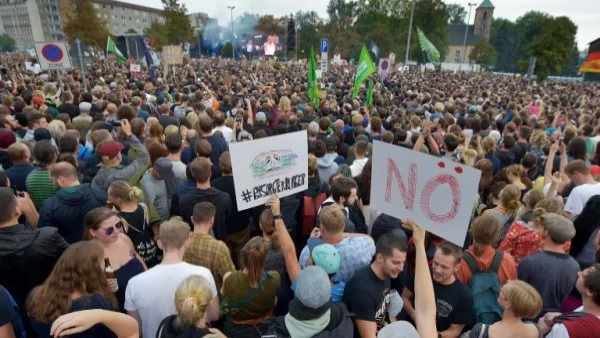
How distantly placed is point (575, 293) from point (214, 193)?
374cm

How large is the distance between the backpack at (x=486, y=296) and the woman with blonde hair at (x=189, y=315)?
7.10 feet

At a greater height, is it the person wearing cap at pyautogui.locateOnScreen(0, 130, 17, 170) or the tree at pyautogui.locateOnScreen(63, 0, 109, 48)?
the tree at pyautogui.locateOnScreen(63, 0, 109, 48)

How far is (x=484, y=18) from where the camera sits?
366 feet

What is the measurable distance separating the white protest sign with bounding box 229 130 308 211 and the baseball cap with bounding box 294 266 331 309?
1.46 meters

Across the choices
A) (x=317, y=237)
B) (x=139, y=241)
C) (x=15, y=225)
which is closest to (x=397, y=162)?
(x=317, y=237)

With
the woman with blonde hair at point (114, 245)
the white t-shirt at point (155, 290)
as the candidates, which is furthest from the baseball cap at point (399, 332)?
the woman with blonde hair at point (114, 245)

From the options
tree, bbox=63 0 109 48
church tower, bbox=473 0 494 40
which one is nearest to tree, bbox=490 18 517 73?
church tower, bbox=473 0 494 40

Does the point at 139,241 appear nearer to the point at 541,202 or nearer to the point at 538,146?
the point at 541,202

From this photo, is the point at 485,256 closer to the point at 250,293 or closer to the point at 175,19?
the point at 250,293

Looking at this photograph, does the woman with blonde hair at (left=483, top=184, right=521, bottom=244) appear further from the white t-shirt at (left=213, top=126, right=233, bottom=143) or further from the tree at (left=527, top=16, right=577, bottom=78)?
the tree at (left=527, top=16, right=577, bottom=78)

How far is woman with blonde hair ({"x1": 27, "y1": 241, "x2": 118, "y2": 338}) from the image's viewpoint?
7.72 feet

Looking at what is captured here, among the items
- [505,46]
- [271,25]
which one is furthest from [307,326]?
[505,46]

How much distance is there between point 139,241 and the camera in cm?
382

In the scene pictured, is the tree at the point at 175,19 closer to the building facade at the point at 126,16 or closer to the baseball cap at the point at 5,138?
the baseball cap at the point at 5,138
